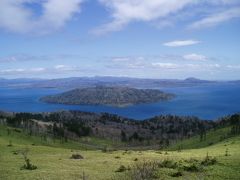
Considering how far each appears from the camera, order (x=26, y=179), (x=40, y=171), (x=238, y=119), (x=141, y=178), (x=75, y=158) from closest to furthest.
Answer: (x=141, y=178) → (x=26, y=179) → (x=40, y=171) → (x=75, y=158) → (x=238, y=119)

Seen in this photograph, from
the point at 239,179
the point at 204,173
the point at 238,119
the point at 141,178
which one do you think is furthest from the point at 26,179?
the point at 238,119

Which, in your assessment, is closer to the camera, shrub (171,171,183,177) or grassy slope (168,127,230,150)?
shrub (171,171,183,177)

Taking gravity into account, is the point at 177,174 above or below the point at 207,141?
above

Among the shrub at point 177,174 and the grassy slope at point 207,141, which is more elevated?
the shrub at point 177,174

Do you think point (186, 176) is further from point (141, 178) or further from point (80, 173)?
point (80, 173)

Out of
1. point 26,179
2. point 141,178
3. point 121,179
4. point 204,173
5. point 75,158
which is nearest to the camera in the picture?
point 141,178

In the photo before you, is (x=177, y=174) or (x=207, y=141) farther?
(x=207, y=141)

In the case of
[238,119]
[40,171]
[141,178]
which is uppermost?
[141,178]

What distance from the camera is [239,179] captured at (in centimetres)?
2102

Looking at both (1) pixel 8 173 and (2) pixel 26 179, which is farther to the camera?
(1) pixel 8 173

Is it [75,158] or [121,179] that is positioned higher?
[121,179]

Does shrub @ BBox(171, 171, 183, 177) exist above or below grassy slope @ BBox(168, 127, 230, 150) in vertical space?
above

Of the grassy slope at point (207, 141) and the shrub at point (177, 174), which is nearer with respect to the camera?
the shrub at point (177, 174)

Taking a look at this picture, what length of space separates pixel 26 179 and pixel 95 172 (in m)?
5.23
